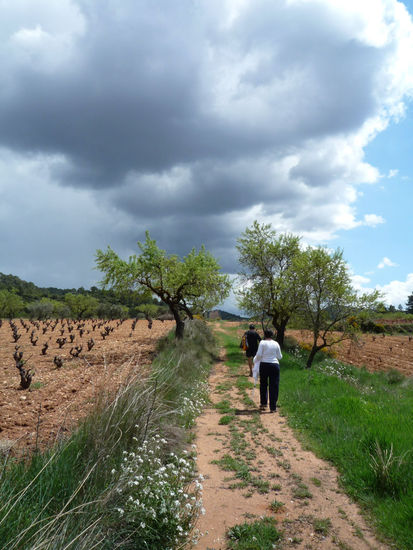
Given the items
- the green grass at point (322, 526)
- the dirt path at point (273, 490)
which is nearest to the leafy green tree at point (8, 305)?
the dirt path at point (273, 490)

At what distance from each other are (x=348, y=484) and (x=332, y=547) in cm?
138

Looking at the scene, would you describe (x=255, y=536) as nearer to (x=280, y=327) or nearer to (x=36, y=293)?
(x=280, y=327)

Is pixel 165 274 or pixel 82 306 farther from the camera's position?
pixel 82 306

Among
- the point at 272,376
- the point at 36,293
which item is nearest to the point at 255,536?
the point at 272,376

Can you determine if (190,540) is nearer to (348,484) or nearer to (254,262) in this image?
(348,484)

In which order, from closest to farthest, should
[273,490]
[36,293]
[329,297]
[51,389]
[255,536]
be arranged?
[255,536] < [273,490] < [51,389] < [329,297] < [36,293]

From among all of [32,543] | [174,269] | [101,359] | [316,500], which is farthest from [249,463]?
[174,269]

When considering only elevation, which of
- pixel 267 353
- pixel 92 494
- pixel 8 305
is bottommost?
pixel 92 494

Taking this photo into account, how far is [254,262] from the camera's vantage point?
2281cm

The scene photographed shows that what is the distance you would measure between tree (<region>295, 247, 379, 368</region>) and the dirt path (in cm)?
1009

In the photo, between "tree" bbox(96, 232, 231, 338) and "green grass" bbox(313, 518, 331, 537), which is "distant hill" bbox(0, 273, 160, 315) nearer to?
"tree" bbox(96, 232, 231, 338)

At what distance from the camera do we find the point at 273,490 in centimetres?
453

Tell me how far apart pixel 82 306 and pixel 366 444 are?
65994 mm

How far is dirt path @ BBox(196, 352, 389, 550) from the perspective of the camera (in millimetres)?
3588
